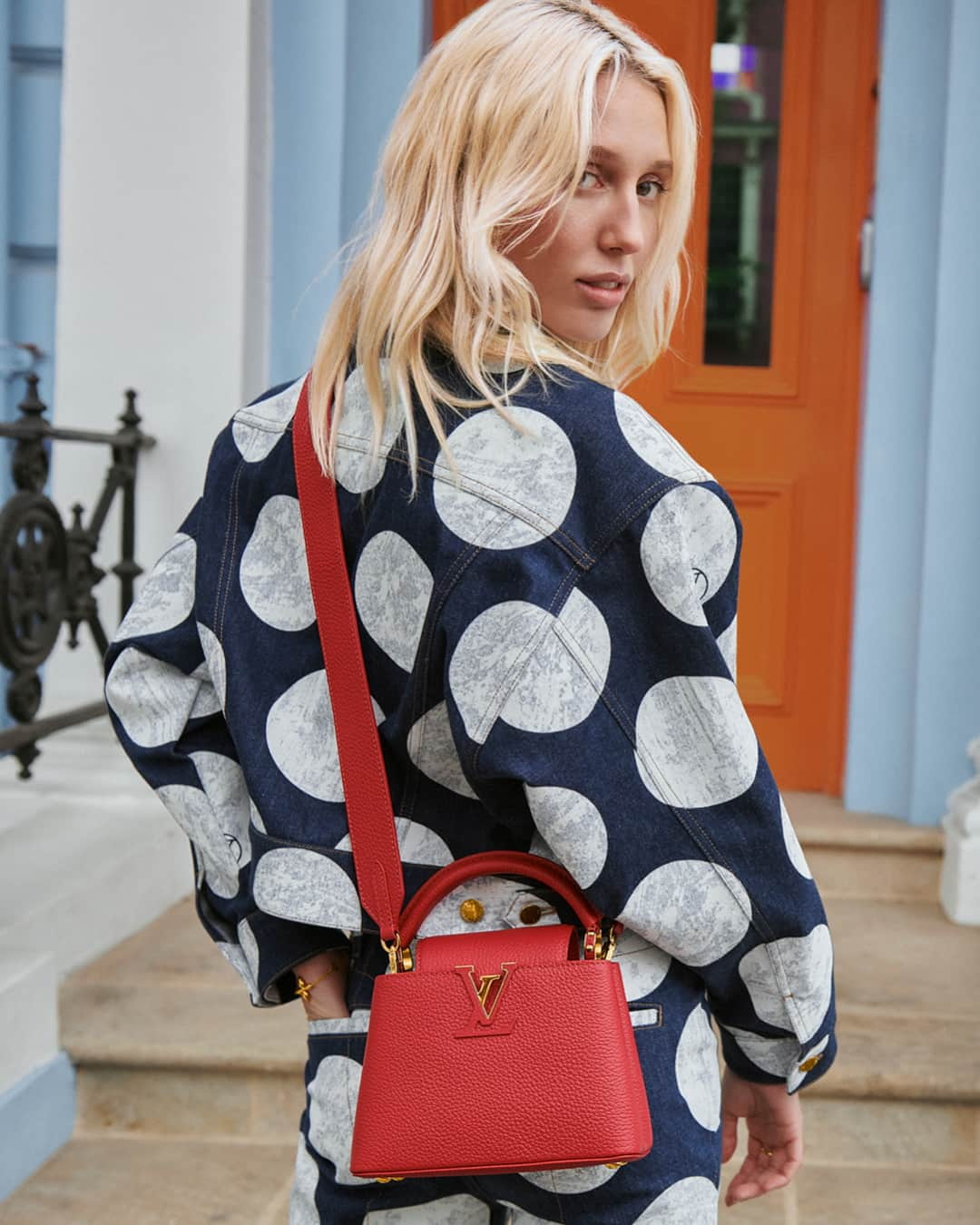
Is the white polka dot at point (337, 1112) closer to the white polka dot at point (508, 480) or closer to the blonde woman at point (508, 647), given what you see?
the blonde woman at point (508, 647)

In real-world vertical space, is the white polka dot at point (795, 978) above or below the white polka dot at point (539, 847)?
below

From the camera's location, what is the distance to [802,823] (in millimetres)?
3488

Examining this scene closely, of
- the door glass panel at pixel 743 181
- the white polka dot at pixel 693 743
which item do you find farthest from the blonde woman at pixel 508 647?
the door glass panel at pixel 743 181

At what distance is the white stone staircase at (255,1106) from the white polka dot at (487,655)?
1686 mm

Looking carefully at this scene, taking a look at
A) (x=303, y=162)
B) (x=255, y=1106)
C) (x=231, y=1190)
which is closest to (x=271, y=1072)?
(x=255, y=1106)

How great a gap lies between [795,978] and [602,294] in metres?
0.53

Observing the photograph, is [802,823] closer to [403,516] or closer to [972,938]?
[972,938]

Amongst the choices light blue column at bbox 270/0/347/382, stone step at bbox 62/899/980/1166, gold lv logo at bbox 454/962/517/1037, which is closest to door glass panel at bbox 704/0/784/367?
light blue column at bbox 270/0/347/382

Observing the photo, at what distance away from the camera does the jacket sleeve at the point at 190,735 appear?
103 cm

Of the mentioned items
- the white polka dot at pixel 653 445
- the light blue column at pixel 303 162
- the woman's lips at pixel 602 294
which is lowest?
the white polka dot at pixel 653 445

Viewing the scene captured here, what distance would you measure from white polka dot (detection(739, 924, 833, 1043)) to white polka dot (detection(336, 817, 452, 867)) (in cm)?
22

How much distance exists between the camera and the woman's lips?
991 mm

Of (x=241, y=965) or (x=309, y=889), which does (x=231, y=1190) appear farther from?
(x=309, y=889)

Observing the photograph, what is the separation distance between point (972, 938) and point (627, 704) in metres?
2.62
